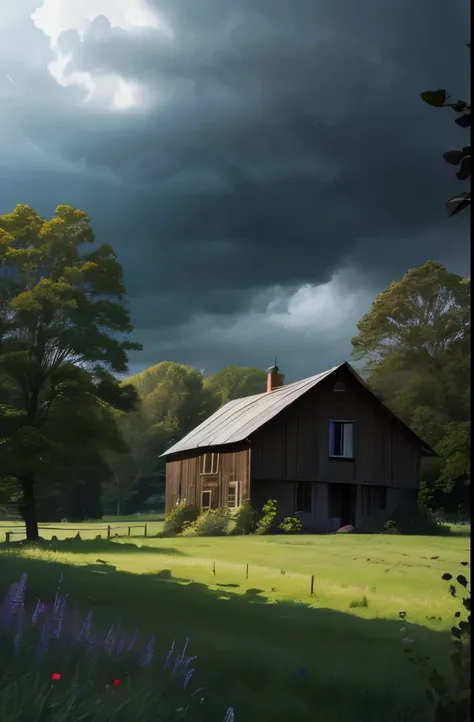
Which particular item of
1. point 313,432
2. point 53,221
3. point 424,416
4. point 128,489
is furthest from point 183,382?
point 53,221

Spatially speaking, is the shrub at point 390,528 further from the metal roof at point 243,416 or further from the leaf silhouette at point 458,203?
the leaf silhouette at point 458,203

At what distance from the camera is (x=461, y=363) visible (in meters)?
46.8

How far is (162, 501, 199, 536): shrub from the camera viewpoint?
1523 inches

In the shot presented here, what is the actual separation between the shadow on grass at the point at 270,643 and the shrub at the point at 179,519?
21.3 m

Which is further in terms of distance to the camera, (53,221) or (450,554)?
(53,221)

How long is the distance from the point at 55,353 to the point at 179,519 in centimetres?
1155

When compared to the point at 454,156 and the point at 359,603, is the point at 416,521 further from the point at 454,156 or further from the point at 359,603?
the point at 454,156

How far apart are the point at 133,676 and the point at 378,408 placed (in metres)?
33.1

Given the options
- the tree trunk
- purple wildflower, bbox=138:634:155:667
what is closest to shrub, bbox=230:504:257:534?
the tree trunk

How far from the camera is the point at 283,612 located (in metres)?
13.1

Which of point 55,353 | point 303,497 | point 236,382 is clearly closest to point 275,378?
point 303,497

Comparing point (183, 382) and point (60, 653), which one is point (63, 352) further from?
point (183, 382)

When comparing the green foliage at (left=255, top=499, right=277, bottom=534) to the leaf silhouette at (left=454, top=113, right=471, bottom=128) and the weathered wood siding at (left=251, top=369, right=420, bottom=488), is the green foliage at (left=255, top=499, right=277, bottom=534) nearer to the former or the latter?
the weathered wood siding at (left=251, top=369, right=420, bottom=488)

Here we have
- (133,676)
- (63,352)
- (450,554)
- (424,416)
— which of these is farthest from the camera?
(424,416)
